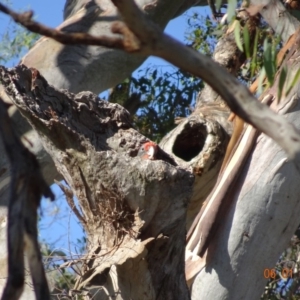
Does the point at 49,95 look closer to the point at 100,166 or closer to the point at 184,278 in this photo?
the point at 100,166

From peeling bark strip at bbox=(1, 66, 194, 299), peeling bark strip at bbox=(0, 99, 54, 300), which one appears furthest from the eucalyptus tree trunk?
peeling bark strip at bbox=(0, 99, 54, 300)

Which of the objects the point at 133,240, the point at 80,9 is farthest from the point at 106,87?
the point at 133,240

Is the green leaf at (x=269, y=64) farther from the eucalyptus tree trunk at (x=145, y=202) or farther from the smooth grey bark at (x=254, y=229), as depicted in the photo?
the smooth grey bark at (x=254, y=229)

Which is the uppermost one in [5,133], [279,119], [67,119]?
[67,119]

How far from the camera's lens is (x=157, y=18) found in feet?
13.5

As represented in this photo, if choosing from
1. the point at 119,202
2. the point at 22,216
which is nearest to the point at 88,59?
the point at 119,202

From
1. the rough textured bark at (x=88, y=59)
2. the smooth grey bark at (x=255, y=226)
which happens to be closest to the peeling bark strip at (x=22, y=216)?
the smooth grey bark at (x=255, y=226)

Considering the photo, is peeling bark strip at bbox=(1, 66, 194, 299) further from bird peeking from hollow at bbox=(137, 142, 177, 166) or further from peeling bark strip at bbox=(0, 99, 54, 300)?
peeling bark strip at bbox=(0, 99, 54, 300)

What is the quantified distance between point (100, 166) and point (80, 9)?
1.98m

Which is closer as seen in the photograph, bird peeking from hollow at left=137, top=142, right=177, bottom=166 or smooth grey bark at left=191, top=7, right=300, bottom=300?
Answer: bird peeking from hollow at left=137, top=142, right=177, bottom=166

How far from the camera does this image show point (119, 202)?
2.42 metres

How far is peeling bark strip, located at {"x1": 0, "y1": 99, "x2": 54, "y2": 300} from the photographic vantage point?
1301 mm

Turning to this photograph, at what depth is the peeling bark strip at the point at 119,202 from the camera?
239 cm

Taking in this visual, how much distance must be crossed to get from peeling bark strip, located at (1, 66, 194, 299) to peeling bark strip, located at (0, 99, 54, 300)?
1.00 metres
